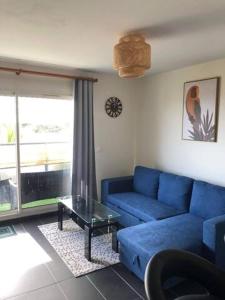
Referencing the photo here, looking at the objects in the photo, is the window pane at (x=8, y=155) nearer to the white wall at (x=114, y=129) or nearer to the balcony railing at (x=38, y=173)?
the balcony railing at (x=38, y=173)

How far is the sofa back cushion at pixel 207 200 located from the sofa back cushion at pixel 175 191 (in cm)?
12

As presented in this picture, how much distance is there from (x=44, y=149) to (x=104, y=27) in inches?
97.6

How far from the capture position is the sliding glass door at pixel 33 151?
3.83 m

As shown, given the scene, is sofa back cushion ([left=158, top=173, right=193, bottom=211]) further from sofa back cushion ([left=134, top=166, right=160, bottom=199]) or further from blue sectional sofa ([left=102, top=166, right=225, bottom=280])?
sofa back cushion ([left=134, top=166, right=160, bottom=199])

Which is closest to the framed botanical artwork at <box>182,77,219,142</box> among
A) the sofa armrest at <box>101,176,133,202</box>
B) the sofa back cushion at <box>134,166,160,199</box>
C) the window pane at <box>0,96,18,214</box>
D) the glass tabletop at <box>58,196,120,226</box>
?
the sofa back cushion at <box>134,166,160,199</box>

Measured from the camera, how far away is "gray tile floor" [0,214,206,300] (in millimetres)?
2307

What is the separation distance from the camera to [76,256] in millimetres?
2949

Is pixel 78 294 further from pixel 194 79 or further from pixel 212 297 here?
pixel 194 79

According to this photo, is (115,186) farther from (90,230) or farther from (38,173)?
(90,230)

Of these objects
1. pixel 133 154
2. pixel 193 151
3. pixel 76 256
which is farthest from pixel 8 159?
pixel 193 151

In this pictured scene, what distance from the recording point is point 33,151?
4082mm

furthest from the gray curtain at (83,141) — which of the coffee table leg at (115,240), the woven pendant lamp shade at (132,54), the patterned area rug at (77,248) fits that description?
the woven pendant lamp shade at (132,54)

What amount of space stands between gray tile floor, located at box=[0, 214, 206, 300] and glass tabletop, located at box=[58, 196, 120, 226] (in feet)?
1.69

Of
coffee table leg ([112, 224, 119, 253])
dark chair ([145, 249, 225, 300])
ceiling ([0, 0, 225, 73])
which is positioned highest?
ceiling ([0, 0, 225, 73])
